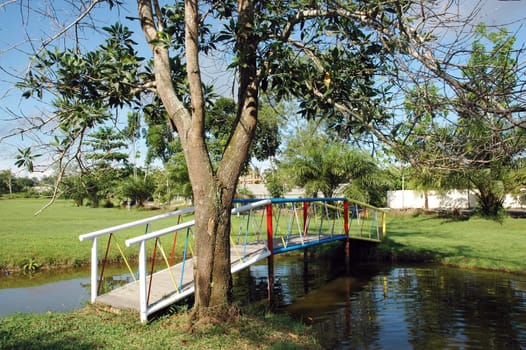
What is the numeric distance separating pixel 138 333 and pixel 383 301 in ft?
19.8

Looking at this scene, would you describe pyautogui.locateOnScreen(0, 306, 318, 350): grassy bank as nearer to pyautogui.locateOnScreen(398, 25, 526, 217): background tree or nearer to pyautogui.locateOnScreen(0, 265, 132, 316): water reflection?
pyautogui.locateOnScreen(0, 265, 132, 316): water reflection

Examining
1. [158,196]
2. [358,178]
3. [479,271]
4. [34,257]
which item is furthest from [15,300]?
[158,196]

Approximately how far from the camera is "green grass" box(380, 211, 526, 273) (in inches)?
512

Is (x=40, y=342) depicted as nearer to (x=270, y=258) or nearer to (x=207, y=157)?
(x=207, y=157)

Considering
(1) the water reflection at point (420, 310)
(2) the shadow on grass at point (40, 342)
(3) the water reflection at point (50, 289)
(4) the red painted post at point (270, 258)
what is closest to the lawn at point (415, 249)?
(3) the water reflection at point (50, 289)

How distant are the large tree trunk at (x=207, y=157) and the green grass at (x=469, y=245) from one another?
9.58 m

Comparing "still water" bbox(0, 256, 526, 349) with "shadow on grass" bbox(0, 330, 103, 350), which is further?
"still water" bbox(0, 256, 526, 349)

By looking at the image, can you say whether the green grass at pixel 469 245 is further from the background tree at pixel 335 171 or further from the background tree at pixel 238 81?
the background tree at pixel 238 81

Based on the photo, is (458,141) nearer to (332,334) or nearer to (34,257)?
(332,334)

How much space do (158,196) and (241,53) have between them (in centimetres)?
3340

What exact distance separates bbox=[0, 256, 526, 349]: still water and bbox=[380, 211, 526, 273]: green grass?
76 centimetres

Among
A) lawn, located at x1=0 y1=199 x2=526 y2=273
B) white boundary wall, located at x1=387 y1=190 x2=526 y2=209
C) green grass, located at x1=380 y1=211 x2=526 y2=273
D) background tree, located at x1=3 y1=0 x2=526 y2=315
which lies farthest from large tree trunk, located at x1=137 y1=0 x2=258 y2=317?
white boundary wall, located at x1=387 y1=190 x2=526 y2=209

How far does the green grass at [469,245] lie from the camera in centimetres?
1300

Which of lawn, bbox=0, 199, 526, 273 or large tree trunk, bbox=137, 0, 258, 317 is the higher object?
large tree trunk, bbox=137, 0, 258, 317
